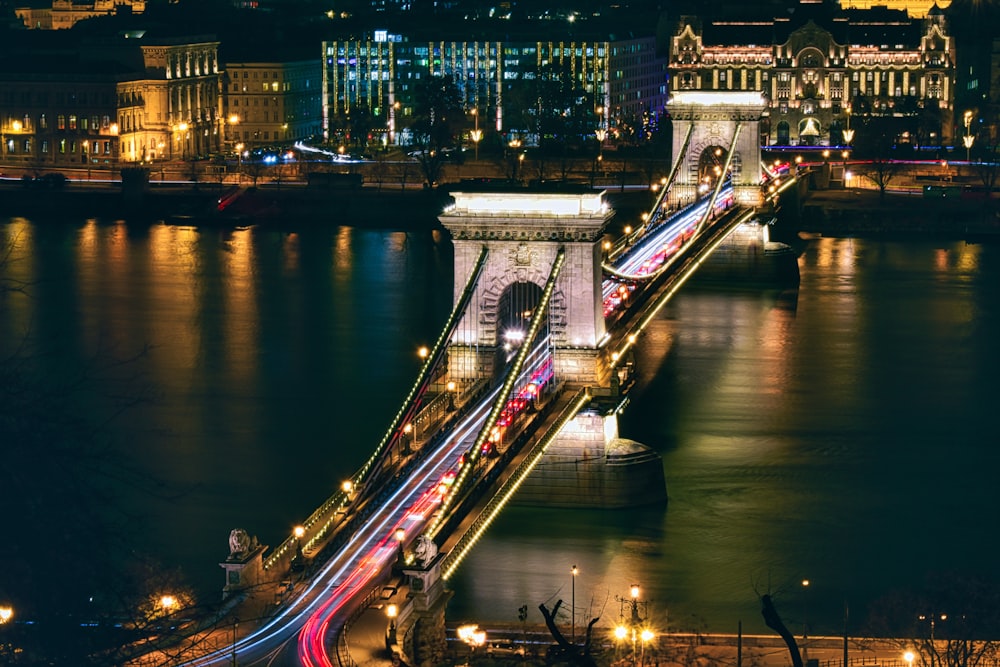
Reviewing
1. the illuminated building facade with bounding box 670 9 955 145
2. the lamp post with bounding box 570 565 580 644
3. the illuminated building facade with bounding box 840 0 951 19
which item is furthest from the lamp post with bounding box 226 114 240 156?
the lamp post with bounding box 570 565 580 644

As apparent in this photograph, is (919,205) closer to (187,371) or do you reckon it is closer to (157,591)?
(187,371)

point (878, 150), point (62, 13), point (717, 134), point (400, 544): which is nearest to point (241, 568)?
point (400, 544)

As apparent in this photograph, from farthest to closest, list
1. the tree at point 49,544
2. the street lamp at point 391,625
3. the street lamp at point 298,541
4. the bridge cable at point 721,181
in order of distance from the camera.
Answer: the bridge cable at point 721,181 < the street lamp at point 298,541 < the street lamp at point 391,625 < the tree at point 49,544

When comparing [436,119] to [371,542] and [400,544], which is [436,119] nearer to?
[371,542]

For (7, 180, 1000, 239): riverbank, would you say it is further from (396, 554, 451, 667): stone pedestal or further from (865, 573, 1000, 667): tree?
(396, 554, 451, 667): stone pedestal

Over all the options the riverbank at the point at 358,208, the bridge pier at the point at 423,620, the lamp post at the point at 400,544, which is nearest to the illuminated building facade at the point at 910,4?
the riverbank at the point at 358,208

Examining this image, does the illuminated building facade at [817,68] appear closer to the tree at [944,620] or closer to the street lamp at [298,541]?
the tree at [944,620]
